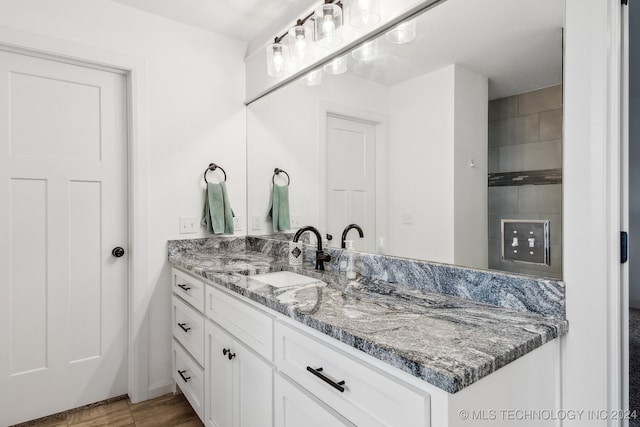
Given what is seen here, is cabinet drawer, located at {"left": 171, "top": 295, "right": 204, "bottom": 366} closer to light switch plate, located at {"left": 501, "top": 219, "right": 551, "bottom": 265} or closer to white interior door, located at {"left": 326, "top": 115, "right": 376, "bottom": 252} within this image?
white interior door, located at {"left": 326, "top": 115, "right": 376, "bottom": 252}

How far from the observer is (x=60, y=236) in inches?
79.3

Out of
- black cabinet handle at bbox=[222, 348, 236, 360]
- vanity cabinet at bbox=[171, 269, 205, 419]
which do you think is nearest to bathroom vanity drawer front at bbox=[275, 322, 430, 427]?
black cabinet handle at bbox=[222, 348, 236, 360]

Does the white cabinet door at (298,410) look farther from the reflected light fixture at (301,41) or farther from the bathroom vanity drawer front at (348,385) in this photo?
the reflected light fixture at (301,41)

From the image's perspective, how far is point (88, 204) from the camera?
2088mm

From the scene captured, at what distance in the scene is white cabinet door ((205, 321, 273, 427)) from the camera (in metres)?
1.31

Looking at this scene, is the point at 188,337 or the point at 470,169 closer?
the point at 470,169

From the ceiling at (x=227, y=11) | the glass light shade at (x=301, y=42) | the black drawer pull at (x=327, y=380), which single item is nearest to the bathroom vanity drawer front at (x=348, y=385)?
the black drawer pull at (x=327, y=380)

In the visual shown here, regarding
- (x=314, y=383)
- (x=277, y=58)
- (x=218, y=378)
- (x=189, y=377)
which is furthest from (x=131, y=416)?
(x=277, y=58)

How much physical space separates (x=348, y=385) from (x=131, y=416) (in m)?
1.71

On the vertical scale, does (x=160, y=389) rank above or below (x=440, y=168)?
below

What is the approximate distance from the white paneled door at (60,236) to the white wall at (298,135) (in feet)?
2.70

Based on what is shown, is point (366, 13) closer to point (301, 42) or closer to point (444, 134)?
point (301, 42)

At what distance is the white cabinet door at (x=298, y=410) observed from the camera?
1.00 metres

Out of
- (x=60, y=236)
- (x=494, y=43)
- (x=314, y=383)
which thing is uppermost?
(x=494, y=43)
